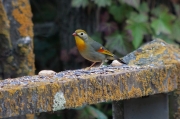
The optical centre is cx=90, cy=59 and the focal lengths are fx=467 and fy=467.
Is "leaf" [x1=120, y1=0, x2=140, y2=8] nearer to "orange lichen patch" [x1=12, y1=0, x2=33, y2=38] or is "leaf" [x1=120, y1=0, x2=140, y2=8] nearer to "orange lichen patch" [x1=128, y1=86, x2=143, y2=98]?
"orange lichen patch" [x1=12, y1=0, x2=33, y2=38]

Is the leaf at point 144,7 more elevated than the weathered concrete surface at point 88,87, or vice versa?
the leaf at point 144,7

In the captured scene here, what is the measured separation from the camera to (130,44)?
205 inches

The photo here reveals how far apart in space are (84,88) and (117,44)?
2.95 m

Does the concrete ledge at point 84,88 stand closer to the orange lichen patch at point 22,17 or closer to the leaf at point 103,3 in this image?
the orange lichen patch at point 22,17

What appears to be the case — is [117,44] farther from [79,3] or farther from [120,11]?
[79,3]

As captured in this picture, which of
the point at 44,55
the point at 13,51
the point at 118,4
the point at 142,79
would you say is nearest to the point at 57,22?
the point at 44,55

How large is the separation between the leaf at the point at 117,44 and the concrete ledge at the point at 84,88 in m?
2.43

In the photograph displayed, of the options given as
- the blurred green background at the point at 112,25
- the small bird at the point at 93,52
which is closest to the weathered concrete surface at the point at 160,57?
the small bird at the point at 93,52

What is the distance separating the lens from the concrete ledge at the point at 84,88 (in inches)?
82.0

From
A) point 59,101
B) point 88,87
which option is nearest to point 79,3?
point 88,87

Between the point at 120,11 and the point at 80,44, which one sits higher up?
the point at 120,11

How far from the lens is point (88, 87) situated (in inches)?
90.0

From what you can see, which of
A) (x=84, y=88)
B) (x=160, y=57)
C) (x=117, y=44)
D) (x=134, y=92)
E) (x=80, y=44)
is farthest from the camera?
(x=117, y=44)

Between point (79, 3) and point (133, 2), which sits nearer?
point (133, 2)
